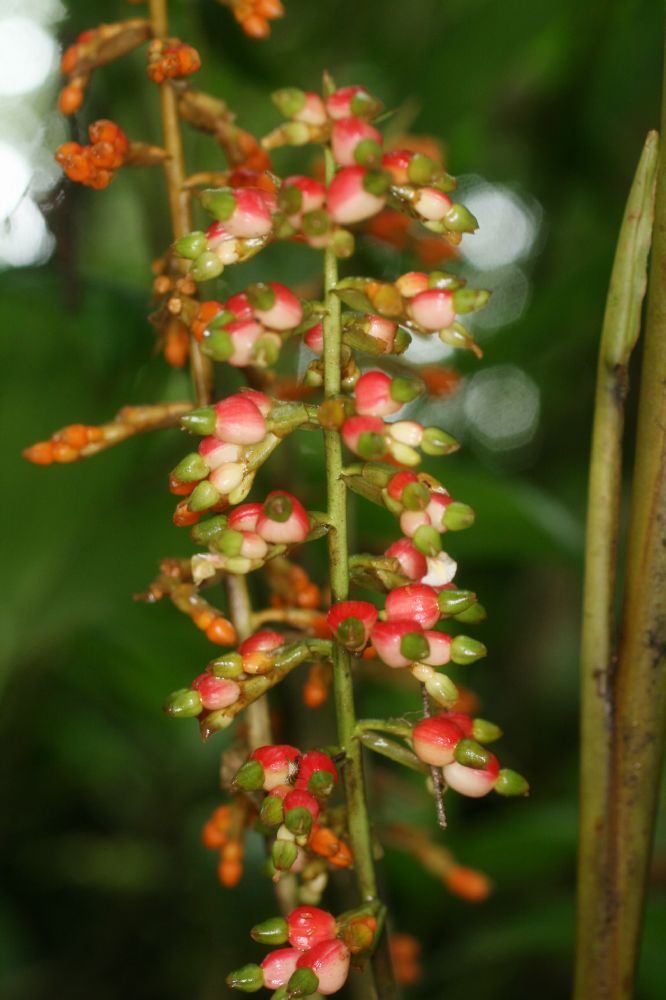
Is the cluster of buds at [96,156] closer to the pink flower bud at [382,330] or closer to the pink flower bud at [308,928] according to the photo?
the pink flower bud at [382,330]

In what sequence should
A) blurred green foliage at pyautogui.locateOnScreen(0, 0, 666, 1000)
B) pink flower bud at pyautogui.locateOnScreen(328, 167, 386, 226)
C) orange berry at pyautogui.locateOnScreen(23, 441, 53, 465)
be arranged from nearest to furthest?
pink flower bud at pyautogui.locateOnScreen(328, 167, 386, 226) → orange berry at pyautogui.locateOnScreen(23, 441, 53, 465) → blurred green foliage at pyautogui.locateOnScreen(0, 0, 666, 1000)

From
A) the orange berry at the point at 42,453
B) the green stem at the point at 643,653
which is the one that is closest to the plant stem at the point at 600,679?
the green stem at the point at 643,653

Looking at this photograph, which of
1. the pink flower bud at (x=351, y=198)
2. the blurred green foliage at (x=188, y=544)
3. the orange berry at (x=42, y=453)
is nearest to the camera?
the pink flower bud at (x=351, y=198)

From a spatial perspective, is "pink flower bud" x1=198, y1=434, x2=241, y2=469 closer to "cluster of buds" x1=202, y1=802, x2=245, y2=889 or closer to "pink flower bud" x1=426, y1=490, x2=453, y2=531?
"pink flower bud" x1=426, y1=490, x2=453, y2=531

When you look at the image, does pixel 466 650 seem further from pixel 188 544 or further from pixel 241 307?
pixel 188 544

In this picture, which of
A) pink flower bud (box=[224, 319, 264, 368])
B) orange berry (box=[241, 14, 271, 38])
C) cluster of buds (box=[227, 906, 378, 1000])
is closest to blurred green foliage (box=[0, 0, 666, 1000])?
orange berry (box=[241, 14, 271, 38])

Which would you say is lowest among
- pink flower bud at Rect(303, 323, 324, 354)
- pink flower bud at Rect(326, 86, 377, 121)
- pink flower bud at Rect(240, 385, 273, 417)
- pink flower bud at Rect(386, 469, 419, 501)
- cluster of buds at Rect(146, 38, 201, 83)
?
pink flower bud at Rect(386, 469, 419, 501)

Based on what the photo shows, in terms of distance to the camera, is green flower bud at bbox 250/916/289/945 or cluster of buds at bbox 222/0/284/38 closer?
green flower bud at bbox 250/916/289/945
